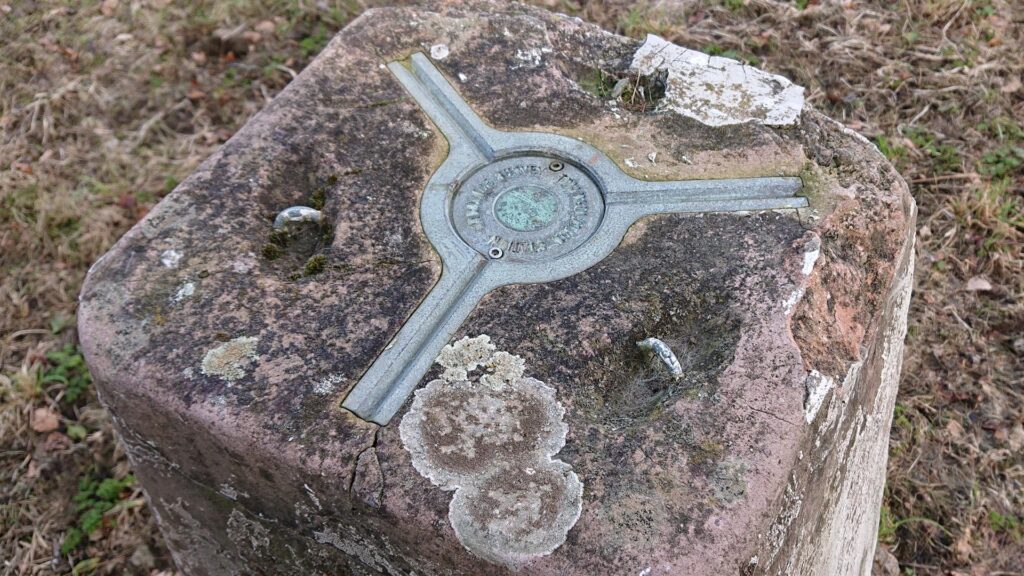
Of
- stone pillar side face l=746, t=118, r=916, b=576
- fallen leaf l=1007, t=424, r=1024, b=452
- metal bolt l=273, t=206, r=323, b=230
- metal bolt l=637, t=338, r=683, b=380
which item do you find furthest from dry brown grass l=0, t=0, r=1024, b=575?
metal bolt l=637, t=338, r=683, b=380

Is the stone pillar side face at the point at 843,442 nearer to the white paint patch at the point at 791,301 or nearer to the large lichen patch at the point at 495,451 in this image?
the white paint patch at the point at 791,301

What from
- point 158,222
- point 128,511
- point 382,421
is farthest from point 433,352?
point 128,511

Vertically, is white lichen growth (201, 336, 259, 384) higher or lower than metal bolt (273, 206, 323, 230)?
lower

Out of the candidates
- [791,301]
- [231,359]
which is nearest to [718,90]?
[791,301]

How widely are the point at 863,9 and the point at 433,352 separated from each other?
3.11 m

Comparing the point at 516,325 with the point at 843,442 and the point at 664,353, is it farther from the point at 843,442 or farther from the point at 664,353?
the point at 843,442

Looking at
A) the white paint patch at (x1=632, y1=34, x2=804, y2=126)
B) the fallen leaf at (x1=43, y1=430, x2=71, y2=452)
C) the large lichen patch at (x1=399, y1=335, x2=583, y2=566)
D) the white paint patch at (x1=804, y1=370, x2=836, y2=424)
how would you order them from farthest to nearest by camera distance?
the fallen leaf at (x1=43, y1=430, x2=71, y2=452) → the white paint patch at (x1=632, y1=34, x2=804, y2=126) → the white paint patch at (x1=804, y1=370, x2=836, y2=424) → the large lichen patch at (x1=399, y1=335, x2=583, y2=566)

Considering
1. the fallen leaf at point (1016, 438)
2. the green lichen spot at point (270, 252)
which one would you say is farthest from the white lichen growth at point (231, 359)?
the fallen leaf at point (1016, 438)

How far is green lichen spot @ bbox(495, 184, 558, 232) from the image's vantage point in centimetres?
203

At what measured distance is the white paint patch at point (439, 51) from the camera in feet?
8.02

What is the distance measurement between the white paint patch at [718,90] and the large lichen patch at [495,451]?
0.95 meters

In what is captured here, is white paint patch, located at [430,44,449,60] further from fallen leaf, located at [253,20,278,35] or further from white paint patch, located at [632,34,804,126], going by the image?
fallen leaf, located at [253,20,278,35]

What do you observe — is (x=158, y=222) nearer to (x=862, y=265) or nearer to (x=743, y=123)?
(x=743, y=123)

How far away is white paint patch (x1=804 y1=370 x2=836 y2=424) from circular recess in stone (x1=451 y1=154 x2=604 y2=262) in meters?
0.60
